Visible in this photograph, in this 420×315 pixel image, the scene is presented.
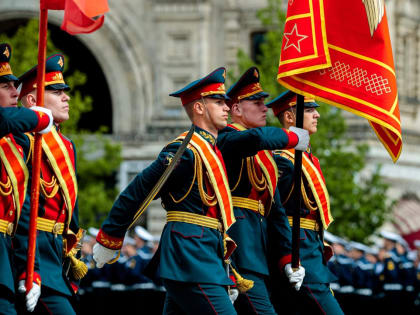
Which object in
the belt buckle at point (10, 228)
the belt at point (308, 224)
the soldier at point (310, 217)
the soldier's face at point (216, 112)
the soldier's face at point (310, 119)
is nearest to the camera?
the belt buckle at point (10, 228)

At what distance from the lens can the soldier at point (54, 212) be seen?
312 inches

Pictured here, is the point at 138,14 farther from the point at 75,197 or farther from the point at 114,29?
the point at 75,197

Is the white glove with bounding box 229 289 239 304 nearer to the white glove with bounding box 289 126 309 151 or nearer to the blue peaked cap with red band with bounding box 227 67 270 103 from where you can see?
the white glove with bounding box 289 126 309 151

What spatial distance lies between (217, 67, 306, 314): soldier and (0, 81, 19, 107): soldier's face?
1.87m

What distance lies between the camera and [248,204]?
30.2 ft

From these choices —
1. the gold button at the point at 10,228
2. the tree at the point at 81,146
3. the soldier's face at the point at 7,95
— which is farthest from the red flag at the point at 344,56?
the tree at the point at 81,146

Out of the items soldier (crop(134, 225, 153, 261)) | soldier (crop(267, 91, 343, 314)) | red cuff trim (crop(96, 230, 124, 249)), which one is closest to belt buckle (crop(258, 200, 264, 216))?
soldier (crop(267, 91, 343, 314))

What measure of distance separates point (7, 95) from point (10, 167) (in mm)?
594

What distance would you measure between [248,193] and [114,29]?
20.1m

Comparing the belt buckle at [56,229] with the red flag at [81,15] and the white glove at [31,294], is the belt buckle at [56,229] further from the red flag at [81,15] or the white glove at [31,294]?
the red flag at [81,15]

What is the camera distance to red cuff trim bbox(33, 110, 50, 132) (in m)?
7.32

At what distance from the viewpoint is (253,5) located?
29.5m

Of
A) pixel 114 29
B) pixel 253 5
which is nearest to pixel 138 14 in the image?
pixel 114 29

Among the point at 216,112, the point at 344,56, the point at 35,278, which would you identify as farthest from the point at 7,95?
the point at 344,56
